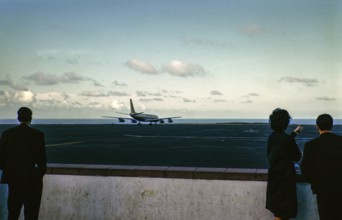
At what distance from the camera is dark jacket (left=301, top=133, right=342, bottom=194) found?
3162mm

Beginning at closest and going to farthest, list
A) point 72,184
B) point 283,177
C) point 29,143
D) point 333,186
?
point 333,186, point 283,177, point 29,143, point 72,184

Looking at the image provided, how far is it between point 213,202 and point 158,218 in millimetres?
640

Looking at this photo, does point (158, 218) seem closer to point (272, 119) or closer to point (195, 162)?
point (272, 119)

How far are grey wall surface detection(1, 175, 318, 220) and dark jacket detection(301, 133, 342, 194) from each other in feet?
2.00

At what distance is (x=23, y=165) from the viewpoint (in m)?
3.74

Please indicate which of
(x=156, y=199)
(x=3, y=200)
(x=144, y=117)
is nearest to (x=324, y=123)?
(x=156, y=199)

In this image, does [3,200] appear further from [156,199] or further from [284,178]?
[284,178]

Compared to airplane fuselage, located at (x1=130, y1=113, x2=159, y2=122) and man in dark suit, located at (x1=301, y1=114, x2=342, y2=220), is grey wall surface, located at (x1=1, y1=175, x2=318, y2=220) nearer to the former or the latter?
man in dark suit, located at (x1=301, y1=114, x2=342, y2=220)

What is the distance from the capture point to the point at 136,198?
4254mm

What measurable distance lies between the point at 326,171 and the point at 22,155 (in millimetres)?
2773

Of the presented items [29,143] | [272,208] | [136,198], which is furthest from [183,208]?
[29,143]

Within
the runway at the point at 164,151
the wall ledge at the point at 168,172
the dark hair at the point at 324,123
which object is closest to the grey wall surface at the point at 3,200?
the wall ledge at the point at 168,172

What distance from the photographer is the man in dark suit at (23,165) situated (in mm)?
3730

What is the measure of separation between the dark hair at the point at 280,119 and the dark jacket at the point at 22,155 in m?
2.23
